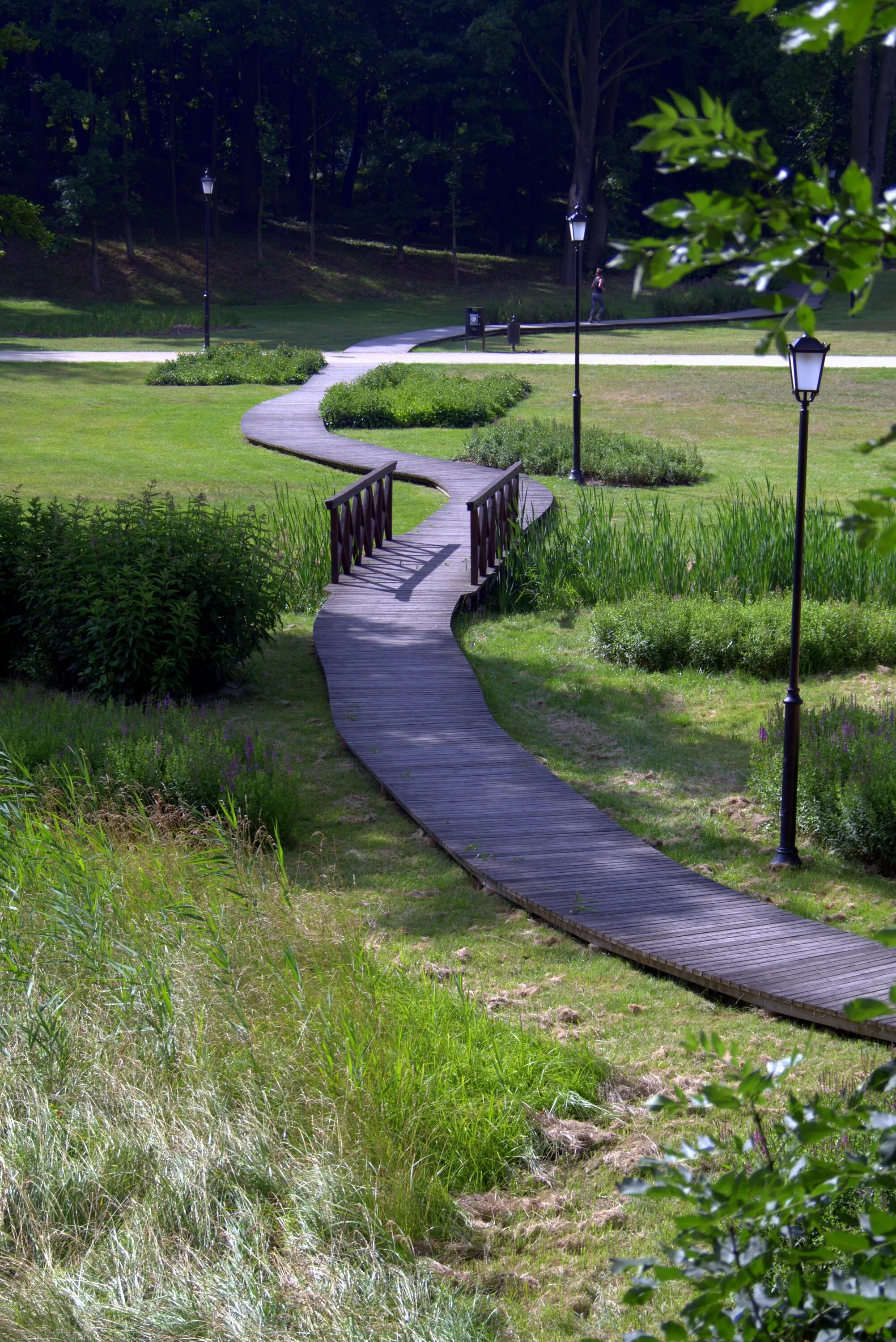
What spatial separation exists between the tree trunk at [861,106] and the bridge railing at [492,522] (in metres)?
35.5

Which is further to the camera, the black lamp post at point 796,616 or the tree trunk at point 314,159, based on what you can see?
the tree trunk at point 314,159

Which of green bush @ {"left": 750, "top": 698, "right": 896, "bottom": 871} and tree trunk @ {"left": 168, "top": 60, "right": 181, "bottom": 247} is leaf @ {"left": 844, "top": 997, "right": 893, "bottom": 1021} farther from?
tree trunk @ {"left": 168, "top": 60, "right": 181, "bottom": 247}

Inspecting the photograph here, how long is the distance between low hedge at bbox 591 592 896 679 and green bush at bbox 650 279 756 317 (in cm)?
3157

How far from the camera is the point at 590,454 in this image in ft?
60.6

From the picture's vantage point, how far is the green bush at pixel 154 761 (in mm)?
6785

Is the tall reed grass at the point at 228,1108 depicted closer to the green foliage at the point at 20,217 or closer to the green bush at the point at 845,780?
the green bush at the point at 845,780

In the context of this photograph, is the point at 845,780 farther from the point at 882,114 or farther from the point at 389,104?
the point at 389,104

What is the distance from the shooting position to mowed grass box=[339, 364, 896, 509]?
1747 centimetres

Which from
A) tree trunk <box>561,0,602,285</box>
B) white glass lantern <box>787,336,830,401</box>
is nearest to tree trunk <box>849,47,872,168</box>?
tree trunk <box>561,0,602,285</box>

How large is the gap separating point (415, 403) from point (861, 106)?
2932cm

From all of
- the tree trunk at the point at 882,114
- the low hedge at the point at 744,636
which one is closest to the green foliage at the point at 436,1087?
the low hedge at the point at 744,636

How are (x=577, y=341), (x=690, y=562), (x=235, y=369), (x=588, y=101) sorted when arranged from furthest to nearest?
(x=588, y=101) → (x=235, y=369) → (x=577, y=341) → (x=690, y=562)

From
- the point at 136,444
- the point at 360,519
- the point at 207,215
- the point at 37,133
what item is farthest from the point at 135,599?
the point at 37,133

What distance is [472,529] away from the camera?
11695mm
